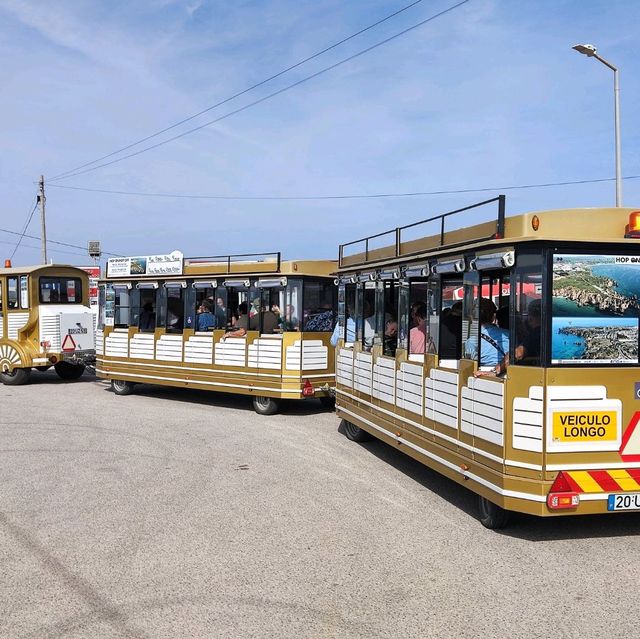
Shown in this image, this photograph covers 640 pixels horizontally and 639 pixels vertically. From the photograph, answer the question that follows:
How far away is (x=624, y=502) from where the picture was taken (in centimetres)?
538

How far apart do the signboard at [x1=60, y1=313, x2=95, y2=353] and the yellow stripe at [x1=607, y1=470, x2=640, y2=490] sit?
14.2 m

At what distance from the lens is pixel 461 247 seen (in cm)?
630

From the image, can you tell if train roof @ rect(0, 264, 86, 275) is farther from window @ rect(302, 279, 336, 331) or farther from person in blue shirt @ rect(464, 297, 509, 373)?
person in blue shirt @ rect(464, 297, 509, 373)

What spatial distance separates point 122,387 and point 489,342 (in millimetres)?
11008

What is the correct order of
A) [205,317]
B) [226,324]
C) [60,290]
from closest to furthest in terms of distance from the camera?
1. [226,324]
2. [205,317]
3. [60,290]

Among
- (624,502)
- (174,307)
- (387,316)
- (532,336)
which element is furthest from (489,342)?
(174,307)

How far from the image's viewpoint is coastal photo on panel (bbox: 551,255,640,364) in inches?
210

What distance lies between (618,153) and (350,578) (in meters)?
12.6

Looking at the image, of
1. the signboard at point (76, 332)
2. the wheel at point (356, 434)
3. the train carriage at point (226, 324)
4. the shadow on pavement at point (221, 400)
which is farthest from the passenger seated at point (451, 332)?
the signboard at point (76, 332)

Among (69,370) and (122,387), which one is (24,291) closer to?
(69,370)

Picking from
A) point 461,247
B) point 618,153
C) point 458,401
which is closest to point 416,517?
point 458,401

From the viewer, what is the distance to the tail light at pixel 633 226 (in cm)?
527

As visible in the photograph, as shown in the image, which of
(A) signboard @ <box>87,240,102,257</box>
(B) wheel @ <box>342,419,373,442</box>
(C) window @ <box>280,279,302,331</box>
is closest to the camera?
(B) wheel @ <box>342,419,373,442</box>

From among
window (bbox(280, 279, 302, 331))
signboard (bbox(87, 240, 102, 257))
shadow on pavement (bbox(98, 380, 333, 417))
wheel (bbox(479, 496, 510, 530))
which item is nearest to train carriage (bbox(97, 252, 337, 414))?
window (bbox(280, 279, 302, 331))
